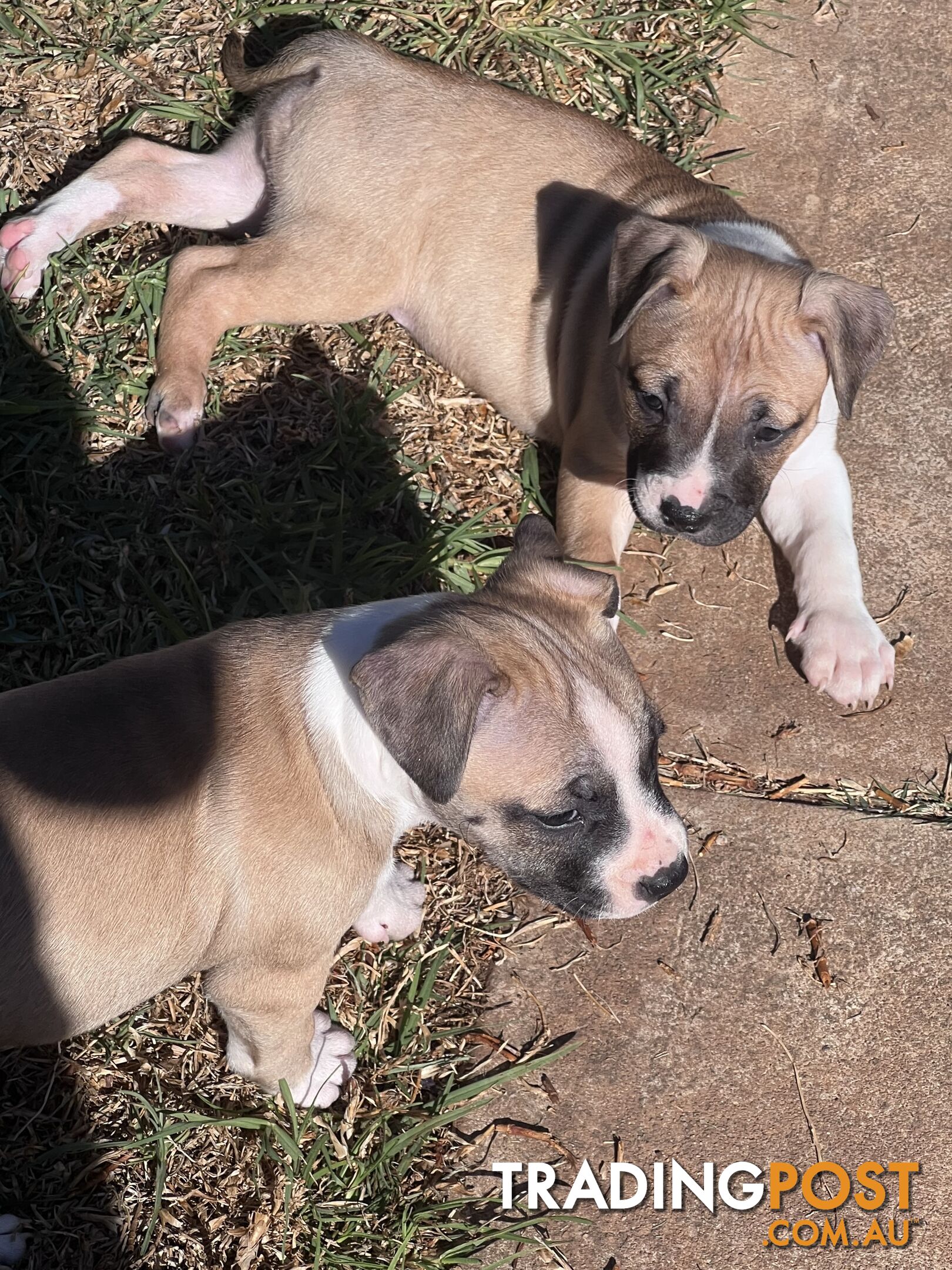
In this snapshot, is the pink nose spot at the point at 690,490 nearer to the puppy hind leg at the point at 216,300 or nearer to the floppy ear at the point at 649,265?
the floppy ear at the point at 649,265

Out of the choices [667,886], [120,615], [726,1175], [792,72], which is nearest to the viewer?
[667,886]

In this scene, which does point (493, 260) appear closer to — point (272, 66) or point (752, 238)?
point (752, 238)

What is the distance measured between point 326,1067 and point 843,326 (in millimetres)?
3047

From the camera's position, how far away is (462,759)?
2.96 meters

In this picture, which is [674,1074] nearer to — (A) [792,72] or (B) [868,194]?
(B) [868,194]

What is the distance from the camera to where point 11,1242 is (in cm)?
387

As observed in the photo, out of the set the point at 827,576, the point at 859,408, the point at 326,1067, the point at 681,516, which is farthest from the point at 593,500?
the point at 326,1067

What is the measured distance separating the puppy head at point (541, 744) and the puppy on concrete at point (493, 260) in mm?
1208

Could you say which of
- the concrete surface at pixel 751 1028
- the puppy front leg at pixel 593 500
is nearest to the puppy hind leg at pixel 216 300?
the puppy front leg at pixel 593 500

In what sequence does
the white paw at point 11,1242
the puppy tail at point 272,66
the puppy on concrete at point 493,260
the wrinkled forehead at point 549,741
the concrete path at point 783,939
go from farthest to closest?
1. the puppy tail at point 272,66
2. the puppy on concrete at point 493,260
3. the concrete path at point 783,939
4. the white paw at point 11,1242
5. the wrinkled forehead at point 549,741

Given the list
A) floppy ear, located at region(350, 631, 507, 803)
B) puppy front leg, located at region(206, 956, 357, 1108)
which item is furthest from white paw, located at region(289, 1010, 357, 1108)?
floppy ear, located at region(350, 631, 507, 803)

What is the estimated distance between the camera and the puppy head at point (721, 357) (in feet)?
13.9

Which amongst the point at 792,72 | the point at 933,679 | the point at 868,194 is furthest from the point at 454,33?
the point at 933,679

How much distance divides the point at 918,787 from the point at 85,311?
3911mm
